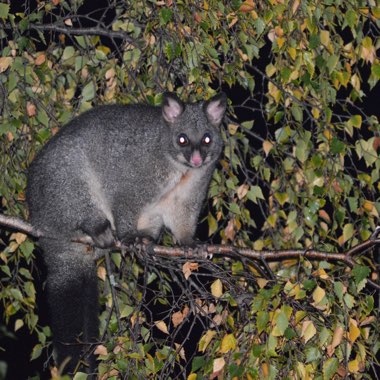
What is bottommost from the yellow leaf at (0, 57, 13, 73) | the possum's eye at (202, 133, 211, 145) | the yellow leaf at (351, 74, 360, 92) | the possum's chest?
the possum's chest

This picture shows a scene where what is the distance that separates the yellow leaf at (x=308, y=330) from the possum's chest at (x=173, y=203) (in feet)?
6.93

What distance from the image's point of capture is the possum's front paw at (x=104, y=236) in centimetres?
462

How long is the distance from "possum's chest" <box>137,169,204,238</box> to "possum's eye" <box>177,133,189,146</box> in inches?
6.8

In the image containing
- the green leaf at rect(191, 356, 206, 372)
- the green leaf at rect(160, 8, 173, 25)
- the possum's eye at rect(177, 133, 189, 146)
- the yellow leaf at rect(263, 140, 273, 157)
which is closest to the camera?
the green leaf at rect(191, 356, 206, 372)

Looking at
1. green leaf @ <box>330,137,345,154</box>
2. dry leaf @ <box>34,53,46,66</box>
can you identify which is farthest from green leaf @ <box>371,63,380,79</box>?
dry leaf @ <box>34,53,46,66</box>

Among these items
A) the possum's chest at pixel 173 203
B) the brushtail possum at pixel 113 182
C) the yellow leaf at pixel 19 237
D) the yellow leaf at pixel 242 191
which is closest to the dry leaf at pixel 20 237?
the yellow leaf at pixel 19 237

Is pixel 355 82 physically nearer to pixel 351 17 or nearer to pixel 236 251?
pixel 351 17

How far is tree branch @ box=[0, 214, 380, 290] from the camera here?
11.3 ft

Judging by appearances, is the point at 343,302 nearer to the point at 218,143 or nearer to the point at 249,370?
the point at 249,370

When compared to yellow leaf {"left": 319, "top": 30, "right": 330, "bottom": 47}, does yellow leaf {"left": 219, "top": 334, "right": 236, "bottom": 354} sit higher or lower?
lower

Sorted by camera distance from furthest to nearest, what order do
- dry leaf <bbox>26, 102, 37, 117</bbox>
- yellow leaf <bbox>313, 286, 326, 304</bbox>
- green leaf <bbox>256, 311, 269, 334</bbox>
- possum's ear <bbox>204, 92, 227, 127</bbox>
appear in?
possum's ear <bbox>204, 92, 227, 127</bbox>, dry leaf <bbox>26, 102, 37, 117</bbox>, yellow leaf <bbox>313, 286, 326, 304</bbox>, green leaf <bbox>256, 311, 269, 334</bbox>

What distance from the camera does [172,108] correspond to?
502 centimetres

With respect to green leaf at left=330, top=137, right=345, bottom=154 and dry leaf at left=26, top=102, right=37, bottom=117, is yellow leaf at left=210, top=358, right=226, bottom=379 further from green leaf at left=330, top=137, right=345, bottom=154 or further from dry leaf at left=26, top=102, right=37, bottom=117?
dry leaf at left=26, top=102, right=37, bottom=117

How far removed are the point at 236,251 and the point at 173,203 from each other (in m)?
1.68
